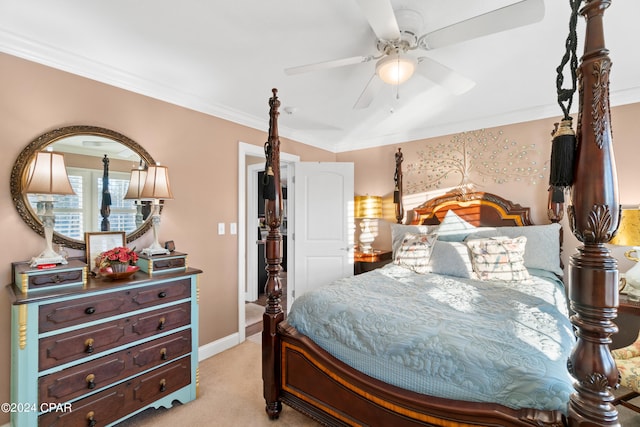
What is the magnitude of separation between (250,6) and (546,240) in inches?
118

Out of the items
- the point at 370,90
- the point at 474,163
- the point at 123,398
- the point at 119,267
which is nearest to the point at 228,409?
the point at 123,398

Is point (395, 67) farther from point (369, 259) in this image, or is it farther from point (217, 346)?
point (217, 346)

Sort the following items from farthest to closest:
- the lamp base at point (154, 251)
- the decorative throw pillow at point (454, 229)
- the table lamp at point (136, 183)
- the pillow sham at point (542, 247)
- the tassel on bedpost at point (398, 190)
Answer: the tassel on bedpost at point (398, 190) < the decorative throw pillow at point (454, 229) < the pillow sham at point (542, 247) < the table lamp at point (136, 183) < the lamp base at point (154, 251)

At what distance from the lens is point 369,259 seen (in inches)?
150

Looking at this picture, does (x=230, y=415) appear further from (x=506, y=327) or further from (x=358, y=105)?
(x=358, y=105)

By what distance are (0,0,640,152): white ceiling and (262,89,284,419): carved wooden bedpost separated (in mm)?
468

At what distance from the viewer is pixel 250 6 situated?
1.66m

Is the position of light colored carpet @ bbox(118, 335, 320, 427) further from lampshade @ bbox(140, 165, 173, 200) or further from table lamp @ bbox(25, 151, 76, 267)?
lampshade @ bbox(140, 165, 173, 200)

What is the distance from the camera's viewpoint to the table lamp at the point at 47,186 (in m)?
1.74

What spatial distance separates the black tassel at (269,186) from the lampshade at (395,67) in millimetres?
960

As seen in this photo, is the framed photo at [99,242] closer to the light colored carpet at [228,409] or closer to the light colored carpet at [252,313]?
the light colored carpet at [228,409]

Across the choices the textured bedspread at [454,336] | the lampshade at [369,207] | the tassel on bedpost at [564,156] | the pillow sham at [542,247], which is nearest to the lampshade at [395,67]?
the tassel on bedpost at [564,156]

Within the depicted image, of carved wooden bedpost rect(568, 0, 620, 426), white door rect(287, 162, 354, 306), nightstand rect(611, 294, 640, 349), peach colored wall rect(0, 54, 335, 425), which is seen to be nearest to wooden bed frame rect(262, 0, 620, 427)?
carved wooden bedpost rect(568, 0, 620, 426)

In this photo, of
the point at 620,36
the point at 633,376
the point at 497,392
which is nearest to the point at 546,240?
the point at 633,376
